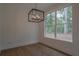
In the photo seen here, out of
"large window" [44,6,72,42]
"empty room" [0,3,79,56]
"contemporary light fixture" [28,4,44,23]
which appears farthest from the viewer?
"large window" [44,6,72,42]

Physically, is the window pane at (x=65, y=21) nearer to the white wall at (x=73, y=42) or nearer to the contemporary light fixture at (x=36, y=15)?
the white wall at (x=73, y=42)

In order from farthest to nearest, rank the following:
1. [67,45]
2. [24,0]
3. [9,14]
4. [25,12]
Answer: [67,45]
[9,14]
[25,12]
[24,0]

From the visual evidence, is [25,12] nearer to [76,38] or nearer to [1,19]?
[1,19]

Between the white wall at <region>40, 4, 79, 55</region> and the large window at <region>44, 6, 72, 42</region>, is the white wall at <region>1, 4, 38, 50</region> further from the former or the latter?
the large window at <region>44, 6, 72, 42</region>

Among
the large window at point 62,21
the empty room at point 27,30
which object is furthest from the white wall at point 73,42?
the large window at point 62,21

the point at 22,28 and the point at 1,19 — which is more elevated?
the point at 1,19

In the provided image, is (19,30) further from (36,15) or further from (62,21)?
(62,21)

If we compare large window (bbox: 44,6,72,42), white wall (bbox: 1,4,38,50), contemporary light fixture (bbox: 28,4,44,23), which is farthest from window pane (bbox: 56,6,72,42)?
white wall (bbox: 1,4,38,50)

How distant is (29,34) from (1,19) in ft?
2.37

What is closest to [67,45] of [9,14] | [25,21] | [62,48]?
[62,48]

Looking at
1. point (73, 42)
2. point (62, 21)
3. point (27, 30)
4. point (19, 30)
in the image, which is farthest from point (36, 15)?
point (73, 42)

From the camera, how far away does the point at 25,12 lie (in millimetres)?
2363

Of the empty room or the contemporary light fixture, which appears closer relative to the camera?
the empty room

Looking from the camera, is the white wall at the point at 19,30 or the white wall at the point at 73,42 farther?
the white wall at the point at 73,42
